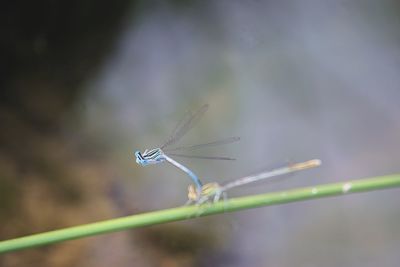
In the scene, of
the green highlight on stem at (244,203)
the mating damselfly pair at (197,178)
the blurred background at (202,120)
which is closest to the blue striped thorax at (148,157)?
the mating damselfly pair at (197,178)

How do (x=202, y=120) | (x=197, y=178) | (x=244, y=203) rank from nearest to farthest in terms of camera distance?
(x=244, y=203) < (x=197, y=178) < (x=202, y=120)

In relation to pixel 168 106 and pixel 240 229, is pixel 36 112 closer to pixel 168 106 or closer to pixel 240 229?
pixel 168 106

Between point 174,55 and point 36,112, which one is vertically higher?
point 174,55

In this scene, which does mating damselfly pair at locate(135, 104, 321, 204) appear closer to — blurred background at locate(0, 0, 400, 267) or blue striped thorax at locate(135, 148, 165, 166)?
blue striped thorax at locate(135, 148, 165, 166)

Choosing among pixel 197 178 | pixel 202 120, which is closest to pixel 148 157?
pixel 197 178

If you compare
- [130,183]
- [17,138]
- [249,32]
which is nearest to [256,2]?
[249,32]

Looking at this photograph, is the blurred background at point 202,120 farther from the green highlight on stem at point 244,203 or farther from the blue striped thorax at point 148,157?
the green highlight on stem at point 244,203

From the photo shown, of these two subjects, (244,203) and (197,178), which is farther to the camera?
(197,178)

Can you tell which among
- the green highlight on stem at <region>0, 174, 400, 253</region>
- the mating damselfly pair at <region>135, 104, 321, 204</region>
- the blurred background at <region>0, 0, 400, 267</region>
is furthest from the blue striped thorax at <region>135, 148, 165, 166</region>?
the blurred background at <region>0, 0, 400, 267</region>

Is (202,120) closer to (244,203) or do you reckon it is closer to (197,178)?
(197,178)
